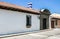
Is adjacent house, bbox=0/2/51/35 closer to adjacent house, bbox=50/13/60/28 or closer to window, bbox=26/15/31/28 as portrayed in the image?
window, bbox=26/15/31/28

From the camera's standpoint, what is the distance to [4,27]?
15.5 meters

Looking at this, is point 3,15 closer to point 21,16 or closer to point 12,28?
point 12,28

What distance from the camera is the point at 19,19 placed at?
60.1ft

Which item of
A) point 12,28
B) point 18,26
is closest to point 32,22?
point 18,26

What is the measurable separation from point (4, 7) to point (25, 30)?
5667mm

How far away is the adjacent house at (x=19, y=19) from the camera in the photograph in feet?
50.7

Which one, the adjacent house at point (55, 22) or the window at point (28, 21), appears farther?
the adjacent house at point (55, 22)

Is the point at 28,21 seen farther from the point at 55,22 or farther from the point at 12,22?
A: the point at 55,22

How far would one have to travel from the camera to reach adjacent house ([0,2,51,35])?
Answer: 50.7 ft

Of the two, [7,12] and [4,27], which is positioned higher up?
[7,12]

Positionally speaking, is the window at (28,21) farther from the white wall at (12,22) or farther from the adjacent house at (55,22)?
the adjacent house at (55,22)

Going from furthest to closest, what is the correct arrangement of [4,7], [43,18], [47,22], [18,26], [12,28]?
[47,22]
[43,18]
[18,26]
[12,28]
[4,7]

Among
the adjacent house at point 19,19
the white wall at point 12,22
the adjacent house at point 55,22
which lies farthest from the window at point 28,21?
the adjacent house at point 55,22

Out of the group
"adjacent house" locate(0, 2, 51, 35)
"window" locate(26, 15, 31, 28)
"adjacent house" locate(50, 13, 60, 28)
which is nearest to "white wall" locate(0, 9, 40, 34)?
"adjacent house" locate(0, 2, 51, 35)
